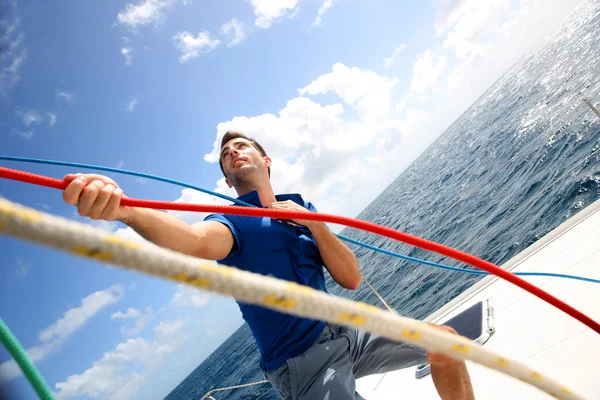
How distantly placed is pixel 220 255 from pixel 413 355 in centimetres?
122

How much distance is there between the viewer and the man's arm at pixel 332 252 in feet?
6.57

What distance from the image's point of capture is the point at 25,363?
2.23 ft

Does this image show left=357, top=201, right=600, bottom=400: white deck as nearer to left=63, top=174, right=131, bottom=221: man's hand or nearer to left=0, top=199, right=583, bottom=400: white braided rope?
left=0, top=199, right=583, bottom=400: white braided rope

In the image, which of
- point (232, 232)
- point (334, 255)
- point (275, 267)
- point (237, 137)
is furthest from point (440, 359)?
point (237, 137)

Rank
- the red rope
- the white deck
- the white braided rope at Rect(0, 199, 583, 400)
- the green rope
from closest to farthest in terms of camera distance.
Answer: the white braided rope at Rect(0, 199, 583, 400) < the green rope < the red rope < the white deck

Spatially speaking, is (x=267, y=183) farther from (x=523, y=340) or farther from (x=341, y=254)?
(x=523, y=340)

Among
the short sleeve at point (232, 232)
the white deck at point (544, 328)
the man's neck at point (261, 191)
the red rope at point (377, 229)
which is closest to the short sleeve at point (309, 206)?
the man's neck at point (261, 191)

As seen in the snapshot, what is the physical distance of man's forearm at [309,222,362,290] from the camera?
79.2 inches

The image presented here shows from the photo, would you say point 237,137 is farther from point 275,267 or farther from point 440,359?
point 440,359

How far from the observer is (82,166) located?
1646 millimetres

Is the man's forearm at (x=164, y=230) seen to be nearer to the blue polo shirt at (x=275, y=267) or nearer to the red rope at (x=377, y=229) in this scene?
the red rope at (x=377, y=229)

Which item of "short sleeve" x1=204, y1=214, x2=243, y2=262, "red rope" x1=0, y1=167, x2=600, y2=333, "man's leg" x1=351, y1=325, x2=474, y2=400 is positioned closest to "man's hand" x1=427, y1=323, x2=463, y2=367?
"man's leg" x1=351, y1=325, x2=474, y2=400

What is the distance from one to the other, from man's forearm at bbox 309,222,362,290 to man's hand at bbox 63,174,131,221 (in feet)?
3.68

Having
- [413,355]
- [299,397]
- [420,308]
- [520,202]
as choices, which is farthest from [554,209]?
[299,397]
